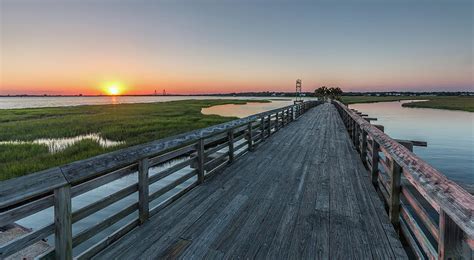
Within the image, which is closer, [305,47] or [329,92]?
[305,47]

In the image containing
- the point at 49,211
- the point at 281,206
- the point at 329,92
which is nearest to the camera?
the point at 281,206

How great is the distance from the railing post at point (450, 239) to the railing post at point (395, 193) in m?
1.39

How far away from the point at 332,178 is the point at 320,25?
22327mm

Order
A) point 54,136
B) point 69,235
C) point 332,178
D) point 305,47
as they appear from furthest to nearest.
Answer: point 305,47 < point 54,136 < point 332,178 < point 69,235

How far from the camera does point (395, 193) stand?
3137 millimetres

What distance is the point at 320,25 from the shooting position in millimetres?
23688

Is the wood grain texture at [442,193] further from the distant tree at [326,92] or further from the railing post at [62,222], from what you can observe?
the distant tree at [326,92]

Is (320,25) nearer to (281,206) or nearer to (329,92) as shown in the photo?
(281,206)

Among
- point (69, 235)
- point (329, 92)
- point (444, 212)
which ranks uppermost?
point (329, 92)

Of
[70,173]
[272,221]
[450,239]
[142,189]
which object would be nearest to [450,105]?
[272,221]

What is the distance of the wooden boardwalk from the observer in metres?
2.69

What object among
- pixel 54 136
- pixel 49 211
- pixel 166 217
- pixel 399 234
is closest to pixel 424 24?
pixel 399 234

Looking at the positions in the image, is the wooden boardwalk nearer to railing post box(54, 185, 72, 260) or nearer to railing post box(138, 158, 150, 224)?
railing post box(138, 158, 150, 224)

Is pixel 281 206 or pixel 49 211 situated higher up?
pixel 281 206
